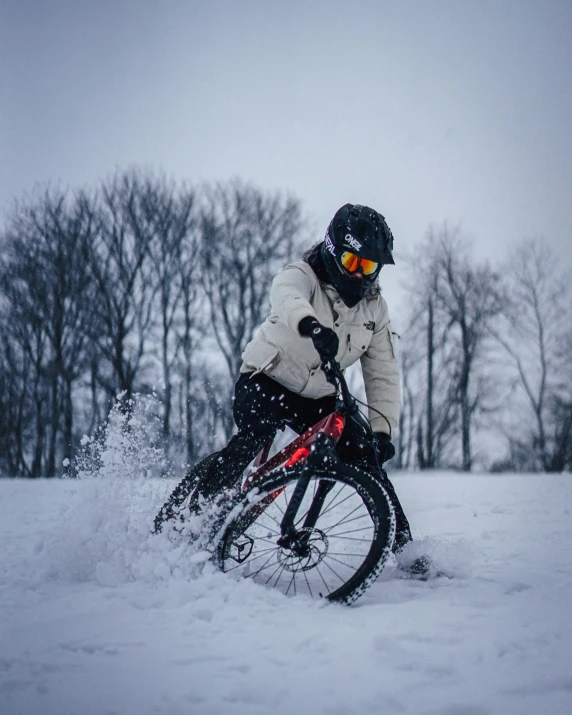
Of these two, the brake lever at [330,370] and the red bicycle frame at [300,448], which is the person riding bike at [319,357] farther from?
the brake lever at [330,370]

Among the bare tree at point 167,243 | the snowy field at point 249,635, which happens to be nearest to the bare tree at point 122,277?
the bare tree at point 167,243

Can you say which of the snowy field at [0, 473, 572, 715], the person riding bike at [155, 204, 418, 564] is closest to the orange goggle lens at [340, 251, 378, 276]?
the person riding bike at [155, 204, 418, 564]

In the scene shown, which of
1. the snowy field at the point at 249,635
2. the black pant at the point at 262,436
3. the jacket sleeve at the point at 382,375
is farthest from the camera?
the jacket sleeve at the point at 382,375

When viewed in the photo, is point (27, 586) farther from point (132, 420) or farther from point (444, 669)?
point (444, 669)

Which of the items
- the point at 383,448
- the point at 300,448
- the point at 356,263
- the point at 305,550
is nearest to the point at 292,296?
the point at 356,263

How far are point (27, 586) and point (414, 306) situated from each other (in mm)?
23055

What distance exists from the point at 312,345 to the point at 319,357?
0.08m

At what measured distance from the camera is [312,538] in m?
3.08

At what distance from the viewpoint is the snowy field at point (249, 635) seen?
1.87 m

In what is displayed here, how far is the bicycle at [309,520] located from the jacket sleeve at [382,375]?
0.29 m

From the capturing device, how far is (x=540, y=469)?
912 inches

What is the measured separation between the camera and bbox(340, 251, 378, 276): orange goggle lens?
3.25 metres

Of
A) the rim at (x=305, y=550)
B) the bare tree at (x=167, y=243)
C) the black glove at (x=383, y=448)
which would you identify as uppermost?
the bare tree at (x=167, y=243)

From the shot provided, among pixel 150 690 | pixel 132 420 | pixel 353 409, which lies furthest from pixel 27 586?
pixel 353 409
